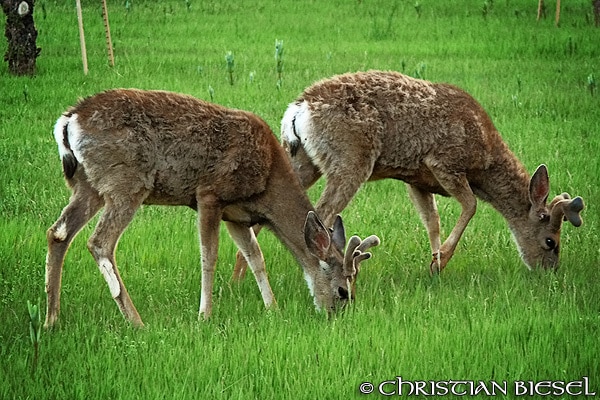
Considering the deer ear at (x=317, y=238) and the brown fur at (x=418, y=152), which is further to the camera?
the brown fur at (x=418, y=152)

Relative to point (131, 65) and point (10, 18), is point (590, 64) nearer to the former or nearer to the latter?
point (131, 65)

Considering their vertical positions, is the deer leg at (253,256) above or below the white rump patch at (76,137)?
below

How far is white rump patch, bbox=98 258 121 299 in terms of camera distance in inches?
291

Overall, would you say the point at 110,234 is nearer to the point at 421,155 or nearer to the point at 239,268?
the point at 239,268

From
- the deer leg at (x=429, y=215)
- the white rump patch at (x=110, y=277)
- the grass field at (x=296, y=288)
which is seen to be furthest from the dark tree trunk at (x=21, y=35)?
the white rump patch at (x=110, y=277)

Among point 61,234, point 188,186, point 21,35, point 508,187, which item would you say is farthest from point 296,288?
point 21,35

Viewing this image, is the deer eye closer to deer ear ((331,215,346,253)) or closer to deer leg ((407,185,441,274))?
deer ear ((331,215,346,253))

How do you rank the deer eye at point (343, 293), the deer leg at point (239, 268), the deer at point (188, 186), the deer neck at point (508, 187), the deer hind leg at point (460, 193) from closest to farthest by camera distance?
the deer at point (188, 186) < the deer eye at point (343, 293) < the deer leg at point (239, 268) < the deer hind leg at point (460, 193) < the deer neck at point (508, 187)

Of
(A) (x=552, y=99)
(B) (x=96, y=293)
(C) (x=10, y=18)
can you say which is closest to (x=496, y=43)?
(A) (x=552, y=99)

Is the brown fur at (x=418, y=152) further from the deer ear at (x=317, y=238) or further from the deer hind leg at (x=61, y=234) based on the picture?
the deer hind leg at (x=61, y=234)

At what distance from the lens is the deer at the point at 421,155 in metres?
8.71

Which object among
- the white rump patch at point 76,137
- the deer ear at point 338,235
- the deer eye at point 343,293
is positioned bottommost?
the deer eye at point 343,293

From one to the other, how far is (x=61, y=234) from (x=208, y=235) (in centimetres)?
98

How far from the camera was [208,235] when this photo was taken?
308 inches
